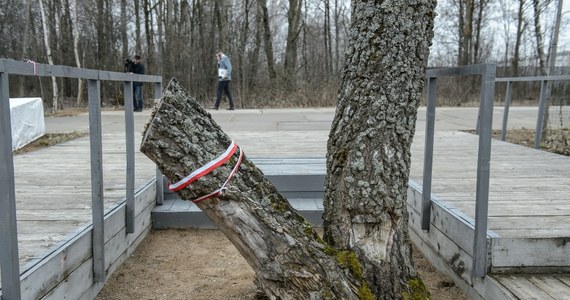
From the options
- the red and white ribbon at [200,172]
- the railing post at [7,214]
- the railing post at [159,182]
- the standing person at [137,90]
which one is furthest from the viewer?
the standing person at [137,90]

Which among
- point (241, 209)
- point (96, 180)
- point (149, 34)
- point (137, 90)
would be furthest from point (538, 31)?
point (241, 209)

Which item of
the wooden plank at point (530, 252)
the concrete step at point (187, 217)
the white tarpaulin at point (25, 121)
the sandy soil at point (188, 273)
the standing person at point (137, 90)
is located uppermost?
the standing person at point (137, 90)

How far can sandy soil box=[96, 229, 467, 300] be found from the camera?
318 cm

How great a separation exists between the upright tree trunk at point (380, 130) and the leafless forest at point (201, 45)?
16867 millimetres

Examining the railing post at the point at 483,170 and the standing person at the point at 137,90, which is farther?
the standing person at the point at 137,90

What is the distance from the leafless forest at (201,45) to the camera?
2017 cm

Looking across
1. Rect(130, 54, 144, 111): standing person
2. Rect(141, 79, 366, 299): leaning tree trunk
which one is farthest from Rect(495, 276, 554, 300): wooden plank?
Rect(130, 54, 144, 111): standing person

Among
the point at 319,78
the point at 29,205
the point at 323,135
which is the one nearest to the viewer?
the point at 29,205

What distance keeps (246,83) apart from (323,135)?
12155 millimetres

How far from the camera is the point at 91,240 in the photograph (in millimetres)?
2955

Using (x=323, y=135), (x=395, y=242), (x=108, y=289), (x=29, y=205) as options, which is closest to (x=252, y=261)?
(x=395, y=242)

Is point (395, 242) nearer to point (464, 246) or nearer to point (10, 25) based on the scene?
point (464, 246)

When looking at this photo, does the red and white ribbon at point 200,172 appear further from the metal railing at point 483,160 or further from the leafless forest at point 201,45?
the leafless forest at point 201,45

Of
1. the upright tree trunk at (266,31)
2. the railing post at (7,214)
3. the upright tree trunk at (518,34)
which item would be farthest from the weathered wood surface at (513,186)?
the upright tree trunk at (518,34)
